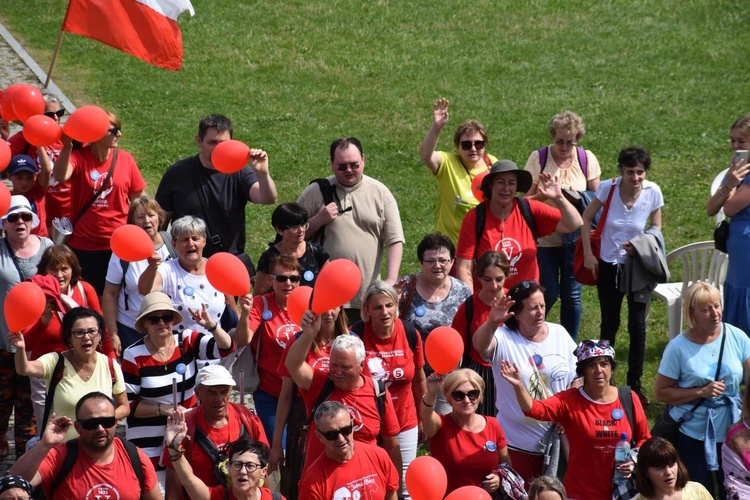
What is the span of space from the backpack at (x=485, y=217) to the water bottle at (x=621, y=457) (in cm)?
218

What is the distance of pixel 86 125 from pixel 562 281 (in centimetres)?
444

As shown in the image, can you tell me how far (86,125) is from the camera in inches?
367

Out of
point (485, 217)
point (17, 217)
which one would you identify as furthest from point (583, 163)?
point (17, 217)

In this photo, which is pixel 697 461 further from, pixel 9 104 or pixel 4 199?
pixel 9 104

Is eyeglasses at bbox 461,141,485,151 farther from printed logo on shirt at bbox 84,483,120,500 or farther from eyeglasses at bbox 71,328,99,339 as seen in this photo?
printed logo on shirt at bbox 84,483,120,500

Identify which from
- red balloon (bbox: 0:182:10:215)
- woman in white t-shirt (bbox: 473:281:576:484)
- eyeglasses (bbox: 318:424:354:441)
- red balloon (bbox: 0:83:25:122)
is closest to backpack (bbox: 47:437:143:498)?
eyeglasses (bbox: 318:424:354:441)

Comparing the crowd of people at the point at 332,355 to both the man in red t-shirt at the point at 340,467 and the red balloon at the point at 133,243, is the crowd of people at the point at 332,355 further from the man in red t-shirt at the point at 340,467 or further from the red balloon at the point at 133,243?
the red balloon at the point at 133,243

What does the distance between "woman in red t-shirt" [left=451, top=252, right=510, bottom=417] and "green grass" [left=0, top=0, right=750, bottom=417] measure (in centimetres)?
497

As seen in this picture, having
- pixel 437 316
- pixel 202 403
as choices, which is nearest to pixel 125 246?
pixel 202 403

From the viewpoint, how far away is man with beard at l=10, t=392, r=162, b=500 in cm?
703

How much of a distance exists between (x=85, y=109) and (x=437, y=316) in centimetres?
325

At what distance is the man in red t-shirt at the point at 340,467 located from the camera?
708cm

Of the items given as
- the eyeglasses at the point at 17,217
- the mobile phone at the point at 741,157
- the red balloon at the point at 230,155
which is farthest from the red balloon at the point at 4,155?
the mobile phone at the point at 741,157

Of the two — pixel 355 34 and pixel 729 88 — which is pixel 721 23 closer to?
pixel 729 88
